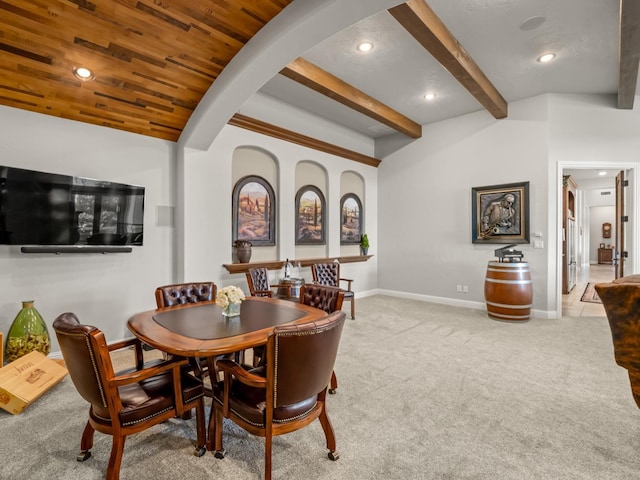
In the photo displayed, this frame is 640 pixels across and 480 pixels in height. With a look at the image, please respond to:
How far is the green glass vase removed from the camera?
296 centimetres

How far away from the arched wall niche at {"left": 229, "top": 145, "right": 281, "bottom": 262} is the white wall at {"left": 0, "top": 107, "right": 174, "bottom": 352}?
38.4 inches

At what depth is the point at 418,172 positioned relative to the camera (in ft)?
21.5

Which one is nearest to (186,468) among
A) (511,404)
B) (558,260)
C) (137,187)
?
(511,404)

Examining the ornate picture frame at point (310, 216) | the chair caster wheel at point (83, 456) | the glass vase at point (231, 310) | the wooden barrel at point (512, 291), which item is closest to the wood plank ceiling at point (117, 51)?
the glass vase at point (231, 310)

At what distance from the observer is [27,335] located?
3.02 metres

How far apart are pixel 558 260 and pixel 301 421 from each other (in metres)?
5.17

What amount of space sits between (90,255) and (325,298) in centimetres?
280

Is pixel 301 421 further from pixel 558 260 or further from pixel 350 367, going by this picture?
pixel 558 260

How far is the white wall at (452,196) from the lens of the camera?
5.18m

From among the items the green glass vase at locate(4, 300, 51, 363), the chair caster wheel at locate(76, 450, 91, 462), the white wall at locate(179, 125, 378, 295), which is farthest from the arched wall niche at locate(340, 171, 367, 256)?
the chair caster wheel at locate(76, 450, 91, 462)

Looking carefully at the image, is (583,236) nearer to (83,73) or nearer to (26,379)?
(83,73)

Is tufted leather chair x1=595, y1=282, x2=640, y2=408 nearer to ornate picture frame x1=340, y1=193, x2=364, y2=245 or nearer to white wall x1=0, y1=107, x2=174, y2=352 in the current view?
white wall x1=0, y1=107, x2=174, y2=352

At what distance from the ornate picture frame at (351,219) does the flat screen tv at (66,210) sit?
3.81 meters

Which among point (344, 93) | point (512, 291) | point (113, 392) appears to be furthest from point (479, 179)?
point (113, 392)
